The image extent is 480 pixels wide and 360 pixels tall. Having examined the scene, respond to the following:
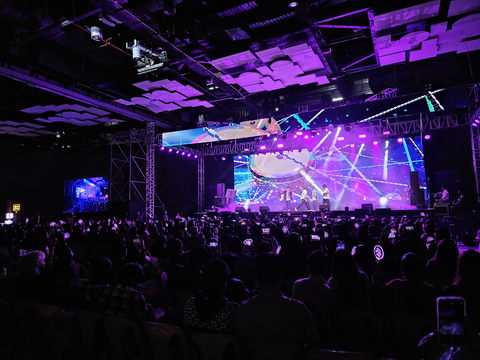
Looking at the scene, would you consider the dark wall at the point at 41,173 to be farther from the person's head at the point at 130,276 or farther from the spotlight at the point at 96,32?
the person's head at the point at 130,276

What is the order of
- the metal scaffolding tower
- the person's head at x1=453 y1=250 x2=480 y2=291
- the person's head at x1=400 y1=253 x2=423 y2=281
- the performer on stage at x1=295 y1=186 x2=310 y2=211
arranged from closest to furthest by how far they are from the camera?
the person's head at x1=453 y1=250 x2=480 y2=291
the person's head at x1=400 y1=253 x2=423 y2=281
the metal scaffolding tower
the performer on stage at x1=295 y1=186 x2=310 y2=211

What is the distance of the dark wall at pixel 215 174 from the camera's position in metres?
20.6

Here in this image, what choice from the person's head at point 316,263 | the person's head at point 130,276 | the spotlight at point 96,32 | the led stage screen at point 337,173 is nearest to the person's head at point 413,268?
the person's head at point 316,263

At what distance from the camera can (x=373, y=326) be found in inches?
93.7

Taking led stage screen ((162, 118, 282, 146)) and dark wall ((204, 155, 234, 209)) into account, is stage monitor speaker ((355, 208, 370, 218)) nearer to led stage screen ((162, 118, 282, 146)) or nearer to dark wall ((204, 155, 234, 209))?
led stage screen ((162, 118, 282, 146))

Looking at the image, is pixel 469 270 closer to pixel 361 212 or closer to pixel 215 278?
pixel 215 278

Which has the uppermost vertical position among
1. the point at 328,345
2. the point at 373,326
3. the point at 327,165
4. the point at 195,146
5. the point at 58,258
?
the point at 195,146

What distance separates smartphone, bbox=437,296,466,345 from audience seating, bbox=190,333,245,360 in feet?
4.20

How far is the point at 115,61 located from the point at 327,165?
11.5m

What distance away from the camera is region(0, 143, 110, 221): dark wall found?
768 inches

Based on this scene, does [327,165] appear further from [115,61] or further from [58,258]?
[58,258]

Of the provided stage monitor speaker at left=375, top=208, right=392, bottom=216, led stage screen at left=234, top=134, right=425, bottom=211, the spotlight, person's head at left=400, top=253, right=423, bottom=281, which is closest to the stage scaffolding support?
led stage screen at left=234, top=134, right=425, bottom=211

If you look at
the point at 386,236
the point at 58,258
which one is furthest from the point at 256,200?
the point at 58,258

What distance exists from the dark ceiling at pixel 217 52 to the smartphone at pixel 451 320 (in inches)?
281
